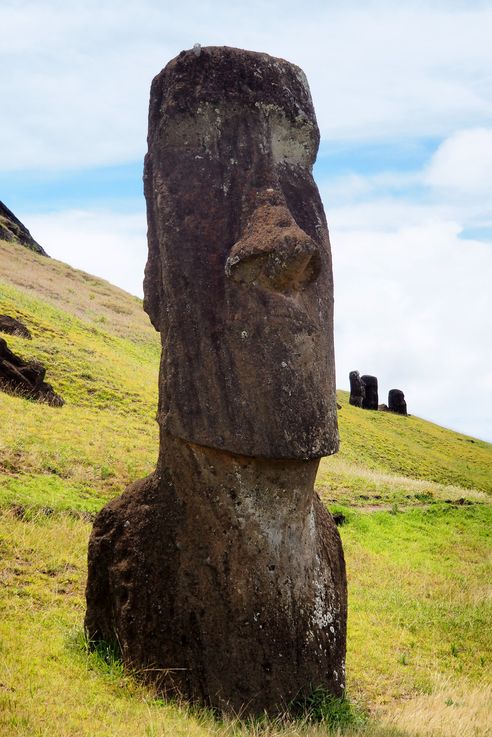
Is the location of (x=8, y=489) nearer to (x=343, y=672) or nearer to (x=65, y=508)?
(x=65, y=508)

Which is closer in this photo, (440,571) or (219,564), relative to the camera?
(219,564)

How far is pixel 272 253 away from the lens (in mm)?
6168

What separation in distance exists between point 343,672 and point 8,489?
596cm

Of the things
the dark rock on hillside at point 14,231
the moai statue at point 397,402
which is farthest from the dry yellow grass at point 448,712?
the dark rock on hillside at point 14,231

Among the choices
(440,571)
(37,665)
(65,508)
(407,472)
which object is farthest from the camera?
(407,472)

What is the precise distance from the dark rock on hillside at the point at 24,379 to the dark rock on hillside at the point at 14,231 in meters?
47.2

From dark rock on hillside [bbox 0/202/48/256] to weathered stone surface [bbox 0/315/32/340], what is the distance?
133 ft

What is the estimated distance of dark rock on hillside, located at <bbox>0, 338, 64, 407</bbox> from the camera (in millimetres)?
18266

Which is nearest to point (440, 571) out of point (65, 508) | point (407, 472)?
point (65, 508)

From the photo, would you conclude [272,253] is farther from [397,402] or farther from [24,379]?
[397,402]

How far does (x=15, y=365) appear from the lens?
19.0 metres

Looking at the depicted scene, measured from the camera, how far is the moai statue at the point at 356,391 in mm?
48656

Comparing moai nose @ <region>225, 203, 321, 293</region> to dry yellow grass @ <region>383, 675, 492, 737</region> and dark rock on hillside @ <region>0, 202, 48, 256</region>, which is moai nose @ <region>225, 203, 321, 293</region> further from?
dark rock on hillside @ <region>0, 202, 48, 256</region>

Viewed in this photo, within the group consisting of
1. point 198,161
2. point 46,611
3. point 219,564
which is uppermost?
point 198,161
